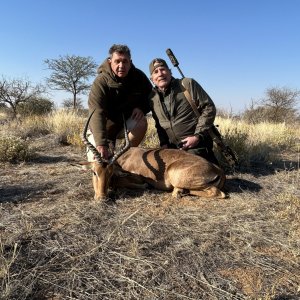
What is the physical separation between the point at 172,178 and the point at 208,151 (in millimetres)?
1070

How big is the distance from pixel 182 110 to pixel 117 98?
123 centimetres

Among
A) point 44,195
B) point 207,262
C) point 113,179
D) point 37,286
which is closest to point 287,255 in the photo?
point 207,262

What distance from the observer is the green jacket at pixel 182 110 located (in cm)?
592

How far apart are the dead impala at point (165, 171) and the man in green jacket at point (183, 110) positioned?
454 millimetres

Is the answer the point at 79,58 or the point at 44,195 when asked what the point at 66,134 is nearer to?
the point at 44,195

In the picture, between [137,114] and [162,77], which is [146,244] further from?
[137,114]

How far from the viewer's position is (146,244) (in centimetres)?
347

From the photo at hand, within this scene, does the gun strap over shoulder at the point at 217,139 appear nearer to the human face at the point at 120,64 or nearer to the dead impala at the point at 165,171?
the dead impala at the point at 165,171

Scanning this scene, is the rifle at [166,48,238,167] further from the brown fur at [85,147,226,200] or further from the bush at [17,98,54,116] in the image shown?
the bush at [17,98,54,116]

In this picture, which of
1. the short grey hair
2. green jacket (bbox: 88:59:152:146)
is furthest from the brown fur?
the short grey hair

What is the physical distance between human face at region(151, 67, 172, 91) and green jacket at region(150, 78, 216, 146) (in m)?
0.09

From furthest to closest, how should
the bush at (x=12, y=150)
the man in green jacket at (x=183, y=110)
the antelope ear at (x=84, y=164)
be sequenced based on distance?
1. the bush at (x=12, y=150)
2. the man in green jacket at (x=183, y=110)
3. the antelope ear at (x=84, y=164)

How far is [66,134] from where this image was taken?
9727 millimetres

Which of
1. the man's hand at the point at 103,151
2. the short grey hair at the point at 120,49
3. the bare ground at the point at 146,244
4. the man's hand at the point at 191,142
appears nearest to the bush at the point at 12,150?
the bare ground at the point at 146,244
